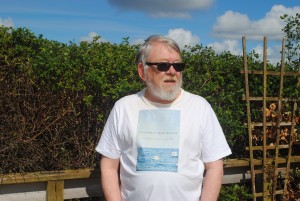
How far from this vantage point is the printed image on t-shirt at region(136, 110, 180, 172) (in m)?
2.96

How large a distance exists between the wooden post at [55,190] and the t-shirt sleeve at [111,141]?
4.02 ft

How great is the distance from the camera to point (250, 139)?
5.20m

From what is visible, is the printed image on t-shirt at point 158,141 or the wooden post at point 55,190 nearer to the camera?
the printed image on t-shirt at point 158,141

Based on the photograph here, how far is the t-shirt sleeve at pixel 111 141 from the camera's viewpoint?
10.2 feet

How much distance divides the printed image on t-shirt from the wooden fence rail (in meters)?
1.39

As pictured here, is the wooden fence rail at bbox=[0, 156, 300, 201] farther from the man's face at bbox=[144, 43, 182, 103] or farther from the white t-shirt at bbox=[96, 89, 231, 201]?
the man's face at bbox=[144, 43, 182, 103]

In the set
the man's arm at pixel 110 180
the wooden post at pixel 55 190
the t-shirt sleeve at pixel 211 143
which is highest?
the t-shirt sleeve at pixel 211 143

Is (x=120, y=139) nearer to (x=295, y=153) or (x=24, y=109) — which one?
(x=24, y=109)

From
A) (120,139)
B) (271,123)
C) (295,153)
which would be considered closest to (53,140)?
(120,139)

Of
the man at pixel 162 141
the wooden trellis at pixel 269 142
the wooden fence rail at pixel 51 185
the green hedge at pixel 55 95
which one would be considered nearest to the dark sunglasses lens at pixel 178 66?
the man at pixel 162 141

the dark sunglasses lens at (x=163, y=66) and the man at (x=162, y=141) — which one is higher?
the dark sunglasses lens at (x=163, y=66)

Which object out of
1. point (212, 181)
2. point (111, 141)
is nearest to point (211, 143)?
point (212, 181)

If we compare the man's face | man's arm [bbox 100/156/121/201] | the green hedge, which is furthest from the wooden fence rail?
the man's face

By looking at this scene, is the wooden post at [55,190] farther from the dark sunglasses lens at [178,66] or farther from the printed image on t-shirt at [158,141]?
the dark sunglasses lens at [178,66]
